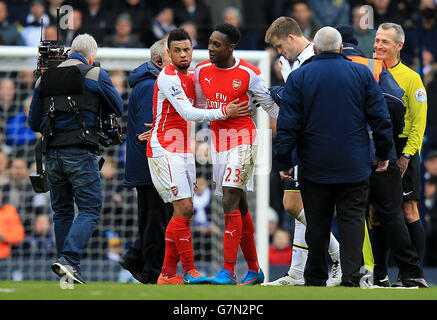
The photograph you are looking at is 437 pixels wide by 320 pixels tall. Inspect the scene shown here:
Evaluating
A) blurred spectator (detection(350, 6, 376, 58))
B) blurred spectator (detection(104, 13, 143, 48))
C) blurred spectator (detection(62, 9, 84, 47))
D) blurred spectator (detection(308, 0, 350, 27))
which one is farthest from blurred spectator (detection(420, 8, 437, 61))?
blurred spectator (detection(62, 9, 84, 47))

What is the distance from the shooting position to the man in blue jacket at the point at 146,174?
9055mm

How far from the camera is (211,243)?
1229cm

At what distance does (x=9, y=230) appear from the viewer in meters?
12.2

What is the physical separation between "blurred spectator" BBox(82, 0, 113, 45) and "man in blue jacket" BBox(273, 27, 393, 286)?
24.7ft

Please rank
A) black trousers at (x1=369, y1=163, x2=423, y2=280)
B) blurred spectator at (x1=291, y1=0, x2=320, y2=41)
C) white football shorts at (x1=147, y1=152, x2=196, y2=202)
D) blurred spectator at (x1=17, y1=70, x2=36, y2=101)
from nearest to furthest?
white football shorts at (x1=147, y1=152, x2=196, y2=202)
black trousers at (x1=369, y1=163, x2=423, y2=280)
blurred spectator at (x1=17, y1=70, x2=36, y2=101)
blurred spectator at (x1=291, y1=0, x2=320, y2=41)

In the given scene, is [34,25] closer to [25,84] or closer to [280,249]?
[25,84]

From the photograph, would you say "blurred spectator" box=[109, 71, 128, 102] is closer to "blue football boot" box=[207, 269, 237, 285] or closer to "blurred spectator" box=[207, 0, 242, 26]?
"blurred spectator" box=[207, 0, 242, 26]

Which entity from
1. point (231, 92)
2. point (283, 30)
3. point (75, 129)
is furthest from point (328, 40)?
point (75, 129)

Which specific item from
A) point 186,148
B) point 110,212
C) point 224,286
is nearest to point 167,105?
point 186,148

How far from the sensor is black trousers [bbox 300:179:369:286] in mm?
7492

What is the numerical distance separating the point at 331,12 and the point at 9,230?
581 centimetres
